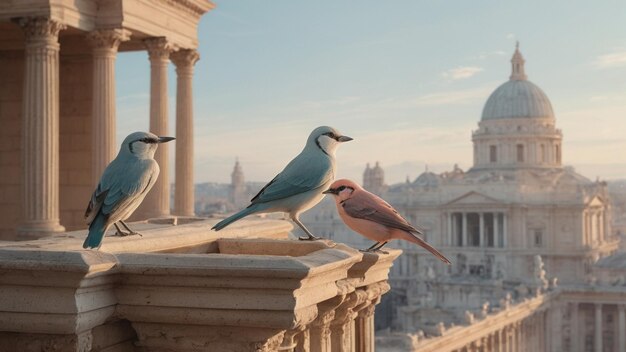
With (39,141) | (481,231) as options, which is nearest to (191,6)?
(39,141)

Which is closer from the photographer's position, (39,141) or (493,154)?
(39,141)

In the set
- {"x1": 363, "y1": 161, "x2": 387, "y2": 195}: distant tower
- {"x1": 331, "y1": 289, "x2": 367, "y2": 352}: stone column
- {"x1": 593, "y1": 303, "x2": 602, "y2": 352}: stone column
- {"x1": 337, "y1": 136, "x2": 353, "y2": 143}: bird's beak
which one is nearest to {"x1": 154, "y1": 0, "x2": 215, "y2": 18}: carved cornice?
{"x1": 337, "y1": 136, "x2": 353, "y2": 143}: bird's beak

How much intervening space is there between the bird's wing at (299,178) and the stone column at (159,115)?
56.9 feet

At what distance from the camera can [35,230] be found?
19.8 m

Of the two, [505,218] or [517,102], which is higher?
[517,102]

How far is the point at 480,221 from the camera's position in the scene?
350ft

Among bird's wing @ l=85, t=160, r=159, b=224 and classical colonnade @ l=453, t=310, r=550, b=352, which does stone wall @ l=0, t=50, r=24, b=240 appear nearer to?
bird's wing @ l=85, t=160, r=159, b=224

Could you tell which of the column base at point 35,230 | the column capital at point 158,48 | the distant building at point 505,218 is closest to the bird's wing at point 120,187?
the column base at point 35,230

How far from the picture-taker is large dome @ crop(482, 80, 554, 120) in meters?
124

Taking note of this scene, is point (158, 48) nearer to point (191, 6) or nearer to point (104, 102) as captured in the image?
point (191, 6)

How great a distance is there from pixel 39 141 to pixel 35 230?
6.42 feet

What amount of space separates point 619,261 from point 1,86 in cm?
7856

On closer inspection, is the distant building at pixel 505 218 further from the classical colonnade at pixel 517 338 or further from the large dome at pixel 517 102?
the classical colonnade at pixel 517 338

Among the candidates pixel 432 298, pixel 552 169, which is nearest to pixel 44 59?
pixel 432 298
